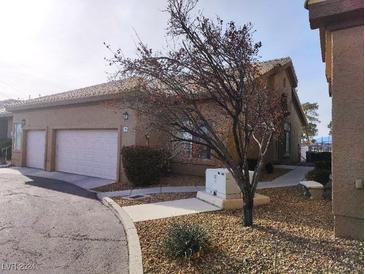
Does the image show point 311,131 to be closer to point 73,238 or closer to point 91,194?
point 91,194

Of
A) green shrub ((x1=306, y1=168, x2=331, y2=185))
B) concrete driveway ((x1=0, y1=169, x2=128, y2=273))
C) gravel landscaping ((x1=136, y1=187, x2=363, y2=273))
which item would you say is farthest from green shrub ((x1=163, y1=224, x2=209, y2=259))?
green shrub ((x1=306, y1=168, x2=331, y2=185))

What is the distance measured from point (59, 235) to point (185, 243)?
3.00 m

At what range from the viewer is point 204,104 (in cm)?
770

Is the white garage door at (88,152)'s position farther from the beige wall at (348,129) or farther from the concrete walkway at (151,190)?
the beige wall at (348,129)

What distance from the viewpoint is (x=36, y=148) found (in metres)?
19.7

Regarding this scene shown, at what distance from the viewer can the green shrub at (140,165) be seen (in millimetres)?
12336

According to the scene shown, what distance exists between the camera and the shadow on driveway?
38.2 ft

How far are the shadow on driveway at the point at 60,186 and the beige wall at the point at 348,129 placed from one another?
26.3ft

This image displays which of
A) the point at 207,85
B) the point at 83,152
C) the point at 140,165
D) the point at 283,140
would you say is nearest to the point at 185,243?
the point at 207,85

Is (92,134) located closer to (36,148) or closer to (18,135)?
(36,148)

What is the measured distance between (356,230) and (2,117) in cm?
2767

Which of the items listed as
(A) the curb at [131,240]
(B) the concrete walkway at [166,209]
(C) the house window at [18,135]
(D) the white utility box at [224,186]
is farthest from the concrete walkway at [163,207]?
(C) the house window at [18,135]

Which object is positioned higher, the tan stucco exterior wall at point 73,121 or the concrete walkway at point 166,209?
the tan stucco exterior wall at point 73,121

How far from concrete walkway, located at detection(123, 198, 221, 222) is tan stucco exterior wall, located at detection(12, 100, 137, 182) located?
414 centimetres
